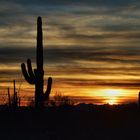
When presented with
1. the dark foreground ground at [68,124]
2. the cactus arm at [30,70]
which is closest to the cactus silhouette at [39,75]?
the cactus arm at [30,70]

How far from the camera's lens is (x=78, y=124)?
23.3 metres

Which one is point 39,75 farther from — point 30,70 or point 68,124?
point 68,124

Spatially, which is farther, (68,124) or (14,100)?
(14,100)

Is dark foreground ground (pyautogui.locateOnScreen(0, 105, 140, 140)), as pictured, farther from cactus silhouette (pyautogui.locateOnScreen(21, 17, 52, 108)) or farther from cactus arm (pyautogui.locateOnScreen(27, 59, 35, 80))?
cactus arm (pyautogui.locateOnScreen(27, 59, 35, 80))

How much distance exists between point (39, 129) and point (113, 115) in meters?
5.76

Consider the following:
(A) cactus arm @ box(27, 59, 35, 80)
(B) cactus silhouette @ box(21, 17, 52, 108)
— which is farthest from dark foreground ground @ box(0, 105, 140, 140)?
(A) cactus arm @ box(27, 59, 35, 80)

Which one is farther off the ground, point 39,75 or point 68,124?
point 39,75

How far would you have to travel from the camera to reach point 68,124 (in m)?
23.1

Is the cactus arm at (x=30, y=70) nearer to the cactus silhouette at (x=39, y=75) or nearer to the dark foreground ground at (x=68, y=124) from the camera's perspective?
the cactus silhouette at (x=39, y=75)

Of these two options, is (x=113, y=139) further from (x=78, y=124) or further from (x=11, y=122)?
(x=11, y=122)

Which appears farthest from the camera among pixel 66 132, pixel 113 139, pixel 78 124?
pixel 78 124

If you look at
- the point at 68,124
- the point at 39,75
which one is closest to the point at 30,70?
the point at 39,75

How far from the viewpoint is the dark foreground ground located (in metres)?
19.7

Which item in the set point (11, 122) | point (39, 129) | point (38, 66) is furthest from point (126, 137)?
point (38, 66)
